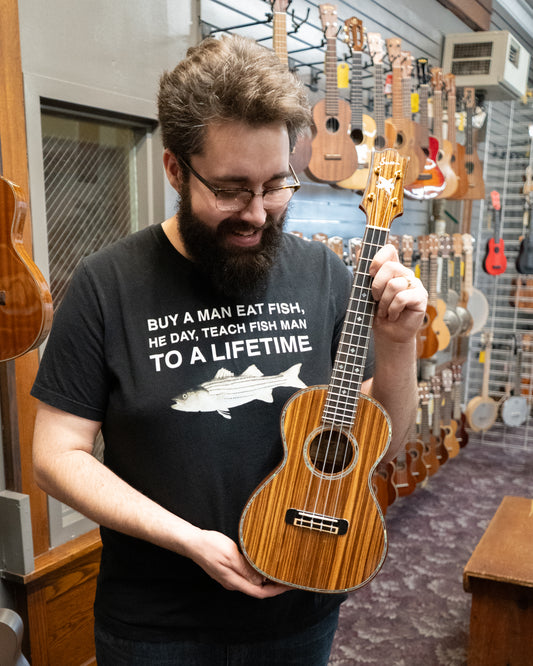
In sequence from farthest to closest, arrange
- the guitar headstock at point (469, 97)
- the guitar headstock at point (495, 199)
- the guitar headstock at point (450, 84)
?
the guitar headstock at point (495, 199)
the guitar headstock at point (469, 97)
the guitar headstock at point (450, 84)

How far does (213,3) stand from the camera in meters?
2.71

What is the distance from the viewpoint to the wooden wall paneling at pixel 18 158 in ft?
6.11

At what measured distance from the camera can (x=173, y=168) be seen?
3.65ft

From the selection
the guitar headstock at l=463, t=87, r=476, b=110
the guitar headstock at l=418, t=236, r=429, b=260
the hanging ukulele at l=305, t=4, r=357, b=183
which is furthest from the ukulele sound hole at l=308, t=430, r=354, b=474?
the guitar headstock at l=463, t=87, r=476, b=110

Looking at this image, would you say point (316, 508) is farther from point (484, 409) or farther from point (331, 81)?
point (484, 409)

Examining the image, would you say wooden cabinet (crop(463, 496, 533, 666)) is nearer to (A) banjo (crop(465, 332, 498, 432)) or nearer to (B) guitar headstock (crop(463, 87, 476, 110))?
(A) banjo (crop(465, 332, 498, 432))

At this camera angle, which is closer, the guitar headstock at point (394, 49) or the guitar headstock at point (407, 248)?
the guitar headstock at point (394, 49)

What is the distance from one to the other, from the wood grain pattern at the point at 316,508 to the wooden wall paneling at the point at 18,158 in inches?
47.9

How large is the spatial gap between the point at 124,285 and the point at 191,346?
159mm

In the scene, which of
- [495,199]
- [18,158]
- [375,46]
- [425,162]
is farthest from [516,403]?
[18,158]

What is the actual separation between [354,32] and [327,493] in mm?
2697

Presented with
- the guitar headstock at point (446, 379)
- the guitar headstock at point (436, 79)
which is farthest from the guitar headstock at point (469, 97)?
the guitar headstock at point (446, 379)

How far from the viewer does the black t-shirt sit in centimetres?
104

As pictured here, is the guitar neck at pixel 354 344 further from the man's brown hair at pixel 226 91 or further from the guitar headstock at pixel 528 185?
the guitar headstock at pixel 528 185
